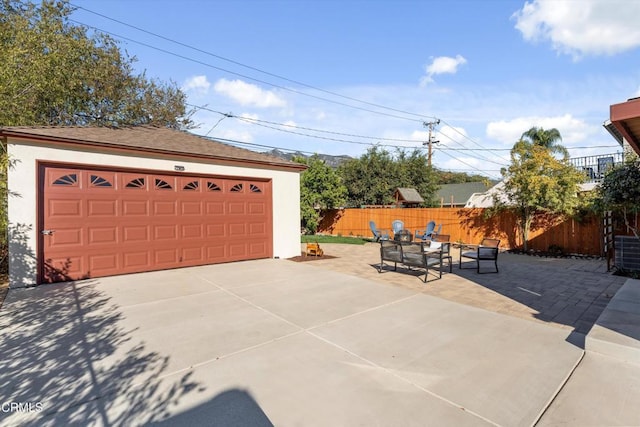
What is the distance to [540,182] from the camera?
Result: 10547 millimetres

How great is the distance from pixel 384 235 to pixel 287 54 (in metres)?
9.14

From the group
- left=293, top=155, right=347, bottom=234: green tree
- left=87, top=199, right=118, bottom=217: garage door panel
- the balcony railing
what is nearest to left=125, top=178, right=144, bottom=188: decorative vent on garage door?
left=87, top=199, right=118, bottom=217: garage door panel

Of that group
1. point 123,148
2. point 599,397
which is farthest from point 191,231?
point 599,397

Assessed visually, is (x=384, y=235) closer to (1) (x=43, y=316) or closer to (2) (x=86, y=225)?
(2) (x=86, y=225)

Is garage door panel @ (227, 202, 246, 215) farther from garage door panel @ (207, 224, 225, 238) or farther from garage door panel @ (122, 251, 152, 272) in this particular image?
garage door panel @ (122, 251, 152, 272)

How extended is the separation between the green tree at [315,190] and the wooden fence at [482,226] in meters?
1.78

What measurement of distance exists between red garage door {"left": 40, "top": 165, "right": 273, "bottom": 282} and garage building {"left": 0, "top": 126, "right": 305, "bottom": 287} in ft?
0.07

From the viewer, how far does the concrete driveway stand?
7.66 ft

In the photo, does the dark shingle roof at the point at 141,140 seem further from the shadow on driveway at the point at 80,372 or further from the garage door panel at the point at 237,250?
the shadow on driveway at the point at 80,372

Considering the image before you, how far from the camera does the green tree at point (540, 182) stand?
1049cm

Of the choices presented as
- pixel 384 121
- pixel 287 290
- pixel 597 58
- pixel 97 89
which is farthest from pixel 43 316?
pixel 384 121

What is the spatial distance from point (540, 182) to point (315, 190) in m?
10.7

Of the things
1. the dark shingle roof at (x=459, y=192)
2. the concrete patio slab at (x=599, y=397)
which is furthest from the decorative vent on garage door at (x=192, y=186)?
the dark shingle roof at (x=459, y=192)

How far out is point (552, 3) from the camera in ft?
25.6
